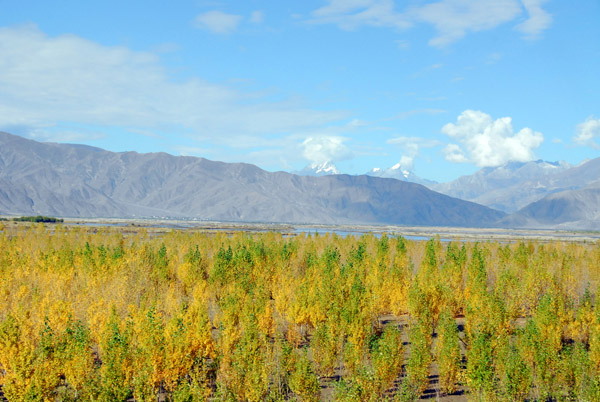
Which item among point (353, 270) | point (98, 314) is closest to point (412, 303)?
point (353, 270)

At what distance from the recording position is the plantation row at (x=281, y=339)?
25312 mm

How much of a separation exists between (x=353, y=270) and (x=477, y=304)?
14221 mm

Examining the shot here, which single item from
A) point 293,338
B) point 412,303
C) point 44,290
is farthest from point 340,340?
point 44,290

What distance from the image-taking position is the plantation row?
83.0ft

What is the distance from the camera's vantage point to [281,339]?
3762 centimetres

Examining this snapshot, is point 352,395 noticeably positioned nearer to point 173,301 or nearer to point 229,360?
point 229,360

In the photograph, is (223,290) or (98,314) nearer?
(98,314)

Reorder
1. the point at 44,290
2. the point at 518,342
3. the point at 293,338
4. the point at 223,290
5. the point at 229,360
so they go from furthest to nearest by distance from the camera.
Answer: the point at 223,290 < the point at 44,290 < the point at 293,338 < the point at 518,342 < the point at 229,360

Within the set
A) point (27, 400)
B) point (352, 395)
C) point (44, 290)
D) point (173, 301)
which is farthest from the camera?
point (44, 290)

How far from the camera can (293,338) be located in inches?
1446

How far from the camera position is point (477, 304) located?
3981 cm

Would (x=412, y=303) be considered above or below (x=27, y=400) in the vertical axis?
above

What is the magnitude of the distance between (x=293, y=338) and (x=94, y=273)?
24868mm

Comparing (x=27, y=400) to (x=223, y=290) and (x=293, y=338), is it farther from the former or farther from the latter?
(x=223, y=290)
